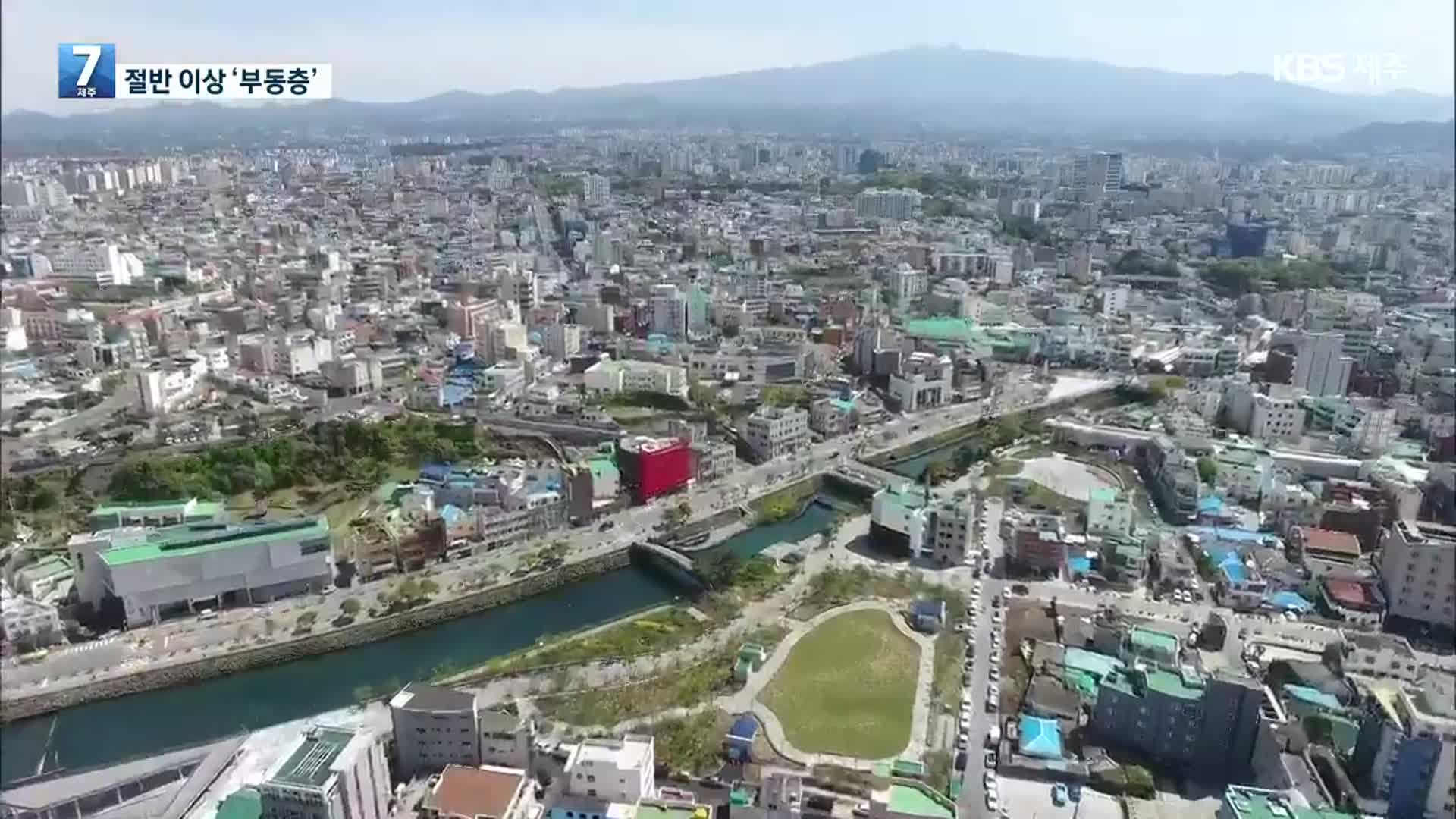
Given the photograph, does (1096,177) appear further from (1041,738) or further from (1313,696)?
(1041,738)

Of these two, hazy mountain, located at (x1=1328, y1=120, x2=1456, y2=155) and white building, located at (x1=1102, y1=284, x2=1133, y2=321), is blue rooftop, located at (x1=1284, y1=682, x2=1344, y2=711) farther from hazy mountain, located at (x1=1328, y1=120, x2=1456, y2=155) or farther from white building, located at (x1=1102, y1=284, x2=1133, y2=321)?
hazy mountain, located at (x1=1328, y1=120, x2=1456, y2=155)

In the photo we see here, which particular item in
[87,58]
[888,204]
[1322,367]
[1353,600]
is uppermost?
[87,58]

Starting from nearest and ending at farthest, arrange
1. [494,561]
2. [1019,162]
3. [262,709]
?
[262,709] < [494,561] < [1019,162]

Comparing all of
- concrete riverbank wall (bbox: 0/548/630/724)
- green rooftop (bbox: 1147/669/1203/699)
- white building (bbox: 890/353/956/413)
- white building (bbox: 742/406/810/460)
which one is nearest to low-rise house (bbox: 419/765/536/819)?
concrete riverbank wall (bbox: 0/548/630/724)

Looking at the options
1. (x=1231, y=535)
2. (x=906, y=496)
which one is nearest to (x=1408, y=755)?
(x=1231, y=535)

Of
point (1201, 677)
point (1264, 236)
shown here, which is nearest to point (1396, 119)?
point (1264, 236)

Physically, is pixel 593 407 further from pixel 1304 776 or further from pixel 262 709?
pixel 1304 776

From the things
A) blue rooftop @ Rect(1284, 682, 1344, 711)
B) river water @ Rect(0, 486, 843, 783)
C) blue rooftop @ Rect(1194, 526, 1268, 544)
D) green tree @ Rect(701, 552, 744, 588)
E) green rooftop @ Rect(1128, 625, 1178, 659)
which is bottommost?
river water @ Rect(0, 486, 843, 783)
